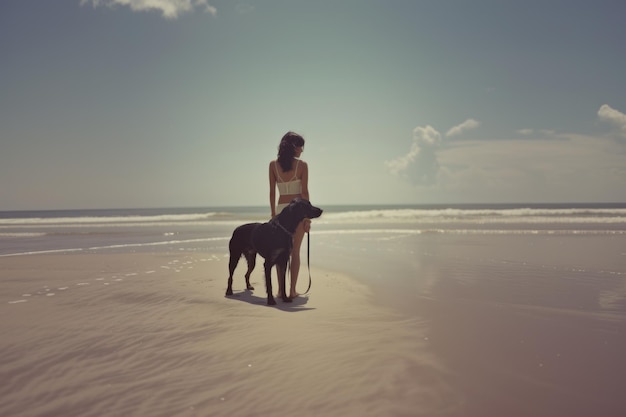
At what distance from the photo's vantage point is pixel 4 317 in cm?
479

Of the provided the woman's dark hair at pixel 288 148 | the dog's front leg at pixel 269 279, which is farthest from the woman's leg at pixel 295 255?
the woman's dark hair at pixel 288 148

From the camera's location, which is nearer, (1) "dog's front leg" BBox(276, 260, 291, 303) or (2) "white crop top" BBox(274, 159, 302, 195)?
(1) "dog's front leg" BBox(276, 260, 291, 303)

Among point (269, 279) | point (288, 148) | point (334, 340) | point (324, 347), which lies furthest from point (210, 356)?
point (288, 148)

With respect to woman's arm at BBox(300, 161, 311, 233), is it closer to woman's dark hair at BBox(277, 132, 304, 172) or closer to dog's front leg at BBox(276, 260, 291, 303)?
woman's dark hair at BBox(277, 132, 304, 172)

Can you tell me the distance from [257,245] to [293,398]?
10.5 feet

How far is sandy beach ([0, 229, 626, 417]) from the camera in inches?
104

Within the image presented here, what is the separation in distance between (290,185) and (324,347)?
9.00ft

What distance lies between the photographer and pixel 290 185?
578 centimetres

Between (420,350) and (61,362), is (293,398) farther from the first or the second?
(61,362)

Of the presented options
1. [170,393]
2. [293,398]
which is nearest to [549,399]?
[293,398]

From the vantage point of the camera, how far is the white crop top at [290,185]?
577 cm

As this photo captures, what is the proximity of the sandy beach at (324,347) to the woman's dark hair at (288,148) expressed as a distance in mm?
2026

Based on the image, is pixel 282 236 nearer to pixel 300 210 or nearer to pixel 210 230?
pixel 300 210

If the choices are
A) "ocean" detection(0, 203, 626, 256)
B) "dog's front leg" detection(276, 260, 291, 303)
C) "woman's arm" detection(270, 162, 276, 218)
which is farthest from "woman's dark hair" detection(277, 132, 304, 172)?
"ocean" detection(0, 203, 626, 256)
